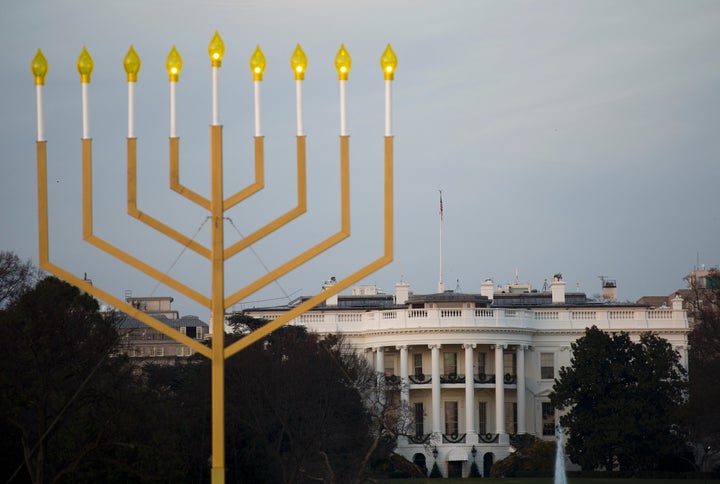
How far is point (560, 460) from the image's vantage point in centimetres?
7800

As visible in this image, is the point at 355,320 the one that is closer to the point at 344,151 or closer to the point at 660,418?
the point at 660,418

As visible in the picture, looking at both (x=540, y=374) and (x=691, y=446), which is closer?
(x=691, y=446)

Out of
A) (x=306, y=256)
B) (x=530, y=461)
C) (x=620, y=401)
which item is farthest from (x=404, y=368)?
(x=306, y=256)

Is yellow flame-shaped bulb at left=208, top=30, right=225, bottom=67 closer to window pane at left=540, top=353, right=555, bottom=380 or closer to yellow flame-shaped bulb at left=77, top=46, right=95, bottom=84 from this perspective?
yellow flame-shaped bulb at left=77, top=46, right=95, bottom=84

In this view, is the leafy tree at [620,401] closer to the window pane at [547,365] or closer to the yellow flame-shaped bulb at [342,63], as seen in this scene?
the window pane at [547,365]

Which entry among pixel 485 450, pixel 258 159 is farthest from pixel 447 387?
pixel 258 159

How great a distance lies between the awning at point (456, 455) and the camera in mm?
87250

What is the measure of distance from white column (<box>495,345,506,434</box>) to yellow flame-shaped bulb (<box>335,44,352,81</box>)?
67.8m

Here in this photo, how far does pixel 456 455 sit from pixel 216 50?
67.1m

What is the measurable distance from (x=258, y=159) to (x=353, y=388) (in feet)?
139

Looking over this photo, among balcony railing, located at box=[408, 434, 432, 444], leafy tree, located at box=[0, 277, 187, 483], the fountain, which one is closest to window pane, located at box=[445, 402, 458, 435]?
balcony railing, located at box=[408, 434, 432, 444]

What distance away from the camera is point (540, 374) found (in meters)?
93.7

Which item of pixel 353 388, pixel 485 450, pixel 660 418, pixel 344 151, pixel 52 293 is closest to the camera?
pixel 344 151

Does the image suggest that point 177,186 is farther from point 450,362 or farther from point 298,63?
point 450,362
